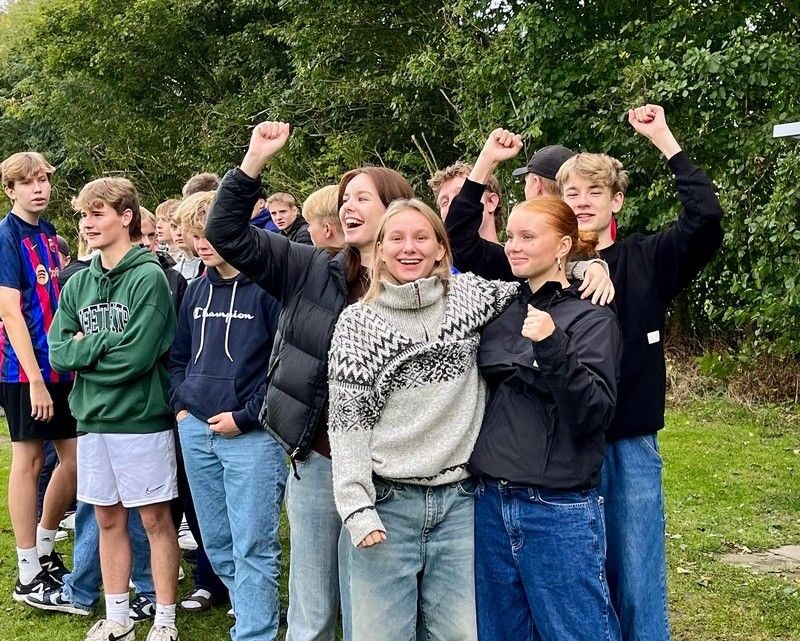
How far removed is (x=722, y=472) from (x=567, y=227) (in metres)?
5.47

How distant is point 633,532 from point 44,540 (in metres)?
3.39

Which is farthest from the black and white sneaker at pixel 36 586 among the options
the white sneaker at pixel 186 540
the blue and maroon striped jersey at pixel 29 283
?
the blue and maroon striped jersey at pixel 29 283

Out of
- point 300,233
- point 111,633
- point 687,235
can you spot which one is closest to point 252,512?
point 111,633

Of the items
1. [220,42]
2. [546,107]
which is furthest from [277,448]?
[220,42]

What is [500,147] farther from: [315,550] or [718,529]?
[718,529]

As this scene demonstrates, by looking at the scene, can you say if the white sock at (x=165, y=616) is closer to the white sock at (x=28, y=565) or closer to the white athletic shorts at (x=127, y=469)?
the white athletic shorts at (x=127, y=469)

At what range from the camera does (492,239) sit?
3.82m

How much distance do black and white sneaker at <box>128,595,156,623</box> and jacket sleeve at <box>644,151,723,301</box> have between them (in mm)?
3011

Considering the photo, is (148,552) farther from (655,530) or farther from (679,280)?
(679,280)

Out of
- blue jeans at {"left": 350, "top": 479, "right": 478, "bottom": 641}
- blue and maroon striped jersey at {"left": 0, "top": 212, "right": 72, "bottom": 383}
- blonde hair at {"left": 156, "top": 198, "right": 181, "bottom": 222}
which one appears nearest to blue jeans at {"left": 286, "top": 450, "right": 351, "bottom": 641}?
blue jeans at {"left": 350, "top": 479, "right": 478, "bottom": 641}

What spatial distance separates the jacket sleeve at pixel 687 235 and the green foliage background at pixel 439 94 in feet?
13.1

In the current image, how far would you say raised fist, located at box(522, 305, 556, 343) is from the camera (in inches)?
101

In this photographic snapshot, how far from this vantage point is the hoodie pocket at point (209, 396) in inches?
156

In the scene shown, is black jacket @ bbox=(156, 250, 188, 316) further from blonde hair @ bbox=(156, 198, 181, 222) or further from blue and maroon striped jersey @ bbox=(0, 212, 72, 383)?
blonde hair @ bbox=(156, 198, 181, 222)
